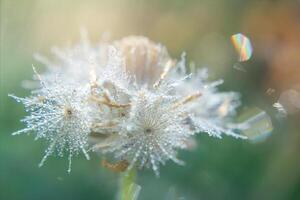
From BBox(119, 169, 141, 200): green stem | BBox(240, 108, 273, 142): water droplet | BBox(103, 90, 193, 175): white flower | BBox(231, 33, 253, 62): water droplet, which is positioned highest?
BBox(231, 33, 253, 62): water droplet

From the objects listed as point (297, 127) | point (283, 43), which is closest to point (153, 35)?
point (283, 43)

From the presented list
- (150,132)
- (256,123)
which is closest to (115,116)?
(150,132)

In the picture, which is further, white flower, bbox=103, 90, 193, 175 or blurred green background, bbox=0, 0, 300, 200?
blurred green background, bbox=0, 0, 300, 200

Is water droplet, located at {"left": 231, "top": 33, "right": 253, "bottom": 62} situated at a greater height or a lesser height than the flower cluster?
greater

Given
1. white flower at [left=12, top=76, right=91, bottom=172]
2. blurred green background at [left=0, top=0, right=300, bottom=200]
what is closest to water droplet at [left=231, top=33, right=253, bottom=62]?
blurred green background at [left=0, top=0, right=300, bottom=200]

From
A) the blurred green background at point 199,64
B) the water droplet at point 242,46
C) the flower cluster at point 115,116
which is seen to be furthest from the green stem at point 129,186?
the water droplet at point 242,46

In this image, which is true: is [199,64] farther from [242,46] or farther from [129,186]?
[129,186]

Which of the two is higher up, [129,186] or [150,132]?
[150,132]

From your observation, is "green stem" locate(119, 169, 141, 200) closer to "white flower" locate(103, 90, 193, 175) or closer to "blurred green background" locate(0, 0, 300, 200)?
"white flower" locate(103, 90, 193, 175)

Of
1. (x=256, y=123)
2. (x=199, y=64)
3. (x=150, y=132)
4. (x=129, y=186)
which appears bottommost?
(x=129, y=186)
